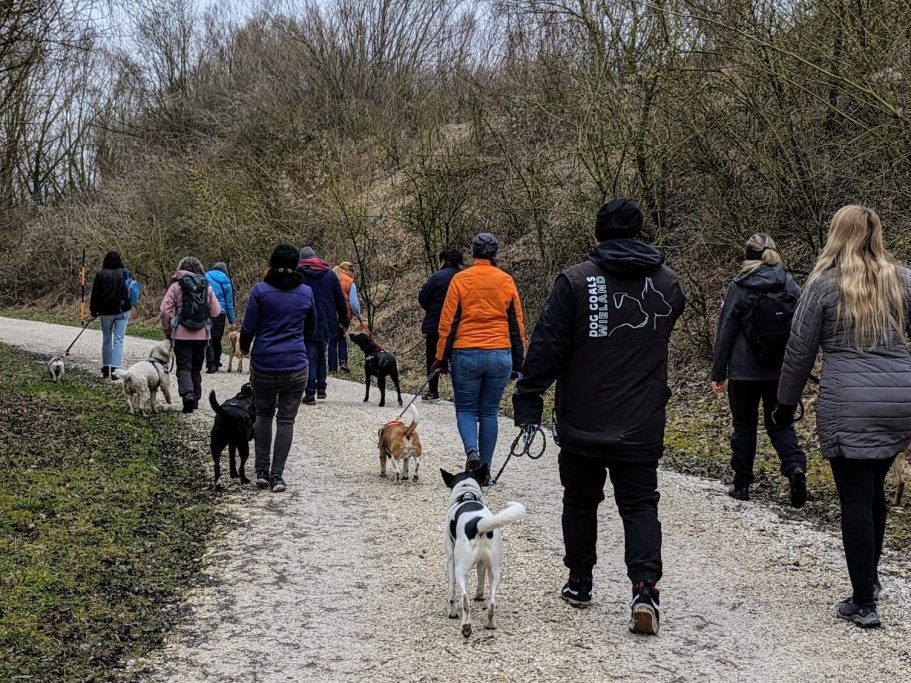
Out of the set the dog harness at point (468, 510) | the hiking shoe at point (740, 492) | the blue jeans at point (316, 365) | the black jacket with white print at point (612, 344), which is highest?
the black jacket with white print at point (612, 344)

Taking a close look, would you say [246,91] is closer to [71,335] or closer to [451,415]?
[71,335]

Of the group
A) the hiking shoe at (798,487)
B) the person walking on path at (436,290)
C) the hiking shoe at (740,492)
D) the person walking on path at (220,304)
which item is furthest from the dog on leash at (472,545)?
the person walking on path at (220,304)

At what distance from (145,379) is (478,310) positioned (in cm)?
577

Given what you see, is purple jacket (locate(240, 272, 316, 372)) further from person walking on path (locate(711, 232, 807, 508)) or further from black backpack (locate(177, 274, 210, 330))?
black backpack (locate(177, 274, 210, 330))

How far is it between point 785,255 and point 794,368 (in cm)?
915

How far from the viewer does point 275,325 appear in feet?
25.8

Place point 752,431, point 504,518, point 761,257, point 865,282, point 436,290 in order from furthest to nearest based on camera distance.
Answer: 1. point 436,290
2. point 752,431
3. point 761,257
4. point 865,282
5. point 504,518

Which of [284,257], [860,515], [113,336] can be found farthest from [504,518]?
[113,336]

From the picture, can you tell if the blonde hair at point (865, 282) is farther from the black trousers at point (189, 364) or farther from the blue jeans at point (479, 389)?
the black trousers at point (189, 364)

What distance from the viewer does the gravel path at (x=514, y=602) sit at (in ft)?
14.6

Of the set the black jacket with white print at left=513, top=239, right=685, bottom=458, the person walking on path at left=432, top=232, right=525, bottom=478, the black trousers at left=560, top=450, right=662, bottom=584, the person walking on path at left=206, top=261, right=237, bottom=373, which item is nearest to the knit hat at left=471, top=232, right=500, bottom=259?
the person walking on path at left=432, top=232, right=525, bottom=478

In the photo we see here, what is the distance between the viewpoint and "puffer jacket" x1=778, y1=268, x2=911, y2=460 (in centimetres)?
477

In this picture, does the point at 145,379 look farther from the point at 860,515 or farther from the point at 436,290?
the point at 860,515

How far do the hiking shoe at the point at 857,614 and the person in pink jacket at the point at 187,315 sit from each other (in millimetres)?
8580
